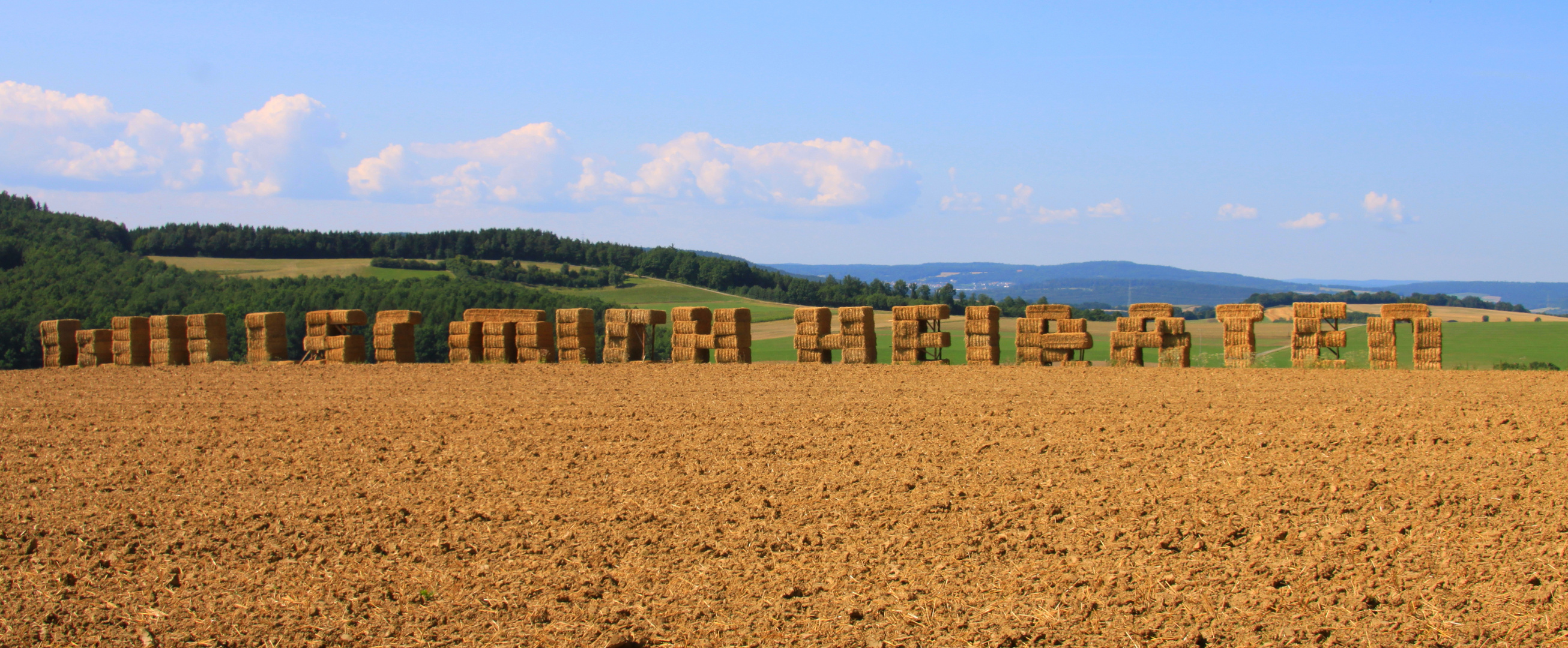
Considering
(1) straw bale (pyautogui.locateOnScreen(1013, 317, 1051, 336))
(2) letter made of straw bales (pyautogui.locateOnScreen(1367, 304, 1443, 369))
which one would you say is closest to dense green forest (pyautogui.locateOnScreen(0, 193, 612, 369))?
(1) straw bale (pyautogui.locateOnScreen(1013, 317, 1051, 336))

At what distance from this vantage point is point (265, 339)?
83.2 feet

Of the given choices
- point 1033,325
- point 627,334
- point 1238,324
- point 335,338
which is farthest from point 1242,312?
point 335,338

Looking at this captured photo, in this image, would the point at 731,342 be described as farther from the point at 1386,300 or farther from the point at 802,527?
the point at 1386,300

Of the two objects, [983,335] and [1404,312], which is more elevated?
[1404,312]

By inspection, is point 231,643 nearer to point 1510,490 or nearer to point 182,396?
point 1510,490

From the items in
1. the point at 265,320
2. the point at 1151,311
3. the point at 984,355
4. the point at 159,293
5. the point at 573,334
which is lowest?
the point at 984,355

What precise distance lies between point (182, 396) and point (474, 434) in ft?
28.8

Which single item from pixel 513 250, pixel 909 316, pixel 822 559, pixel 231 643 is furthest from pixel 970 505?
pixel 513 250

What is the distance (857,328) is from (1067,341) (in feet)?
15.7

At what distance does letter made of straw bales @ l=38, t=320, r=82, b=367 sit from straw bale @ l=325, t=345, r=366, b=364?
23.4 feet

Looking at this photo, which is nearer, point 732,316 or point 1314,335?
point 1314,335

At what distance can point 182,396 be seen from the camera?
56.6 feet

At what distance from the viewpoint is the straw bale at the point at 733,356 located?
2325 centimetres

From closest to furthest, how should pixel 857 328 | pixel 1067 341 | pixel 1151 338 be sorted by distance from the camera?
1. pixel 1151 338
2. pixel 1067 341
3. pixel 857 328
